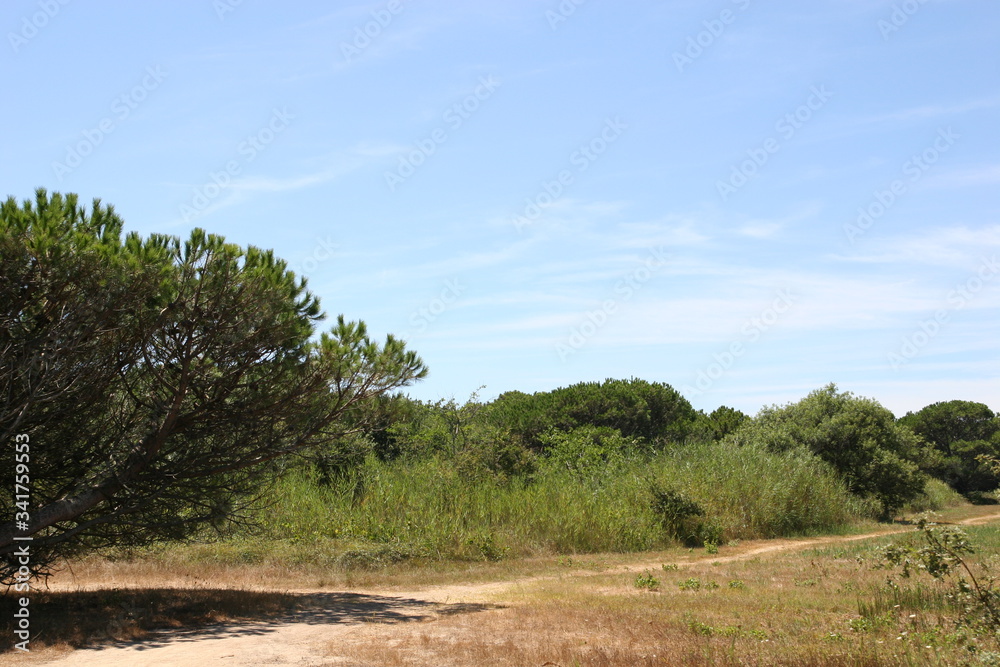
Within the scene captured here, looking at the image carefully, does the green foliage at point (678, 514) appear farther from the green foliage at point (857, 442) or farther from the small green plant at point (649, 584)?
the green foliage at point (857, 442)

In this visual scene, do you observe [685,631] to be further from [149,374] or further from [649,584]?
[149,374]

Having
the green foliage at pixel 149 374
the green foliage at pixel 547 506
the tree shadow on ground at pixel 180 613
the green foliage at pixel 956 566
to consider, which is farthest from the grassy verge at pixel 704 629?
the green foliage at pixel 547 506

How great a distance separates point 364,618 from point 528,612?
2.33 meters

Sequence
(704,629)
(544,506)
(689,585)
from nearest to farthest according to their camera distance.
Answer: (704,629)
(689,585)
(544,506)

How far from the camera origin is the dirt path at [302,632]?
839cm

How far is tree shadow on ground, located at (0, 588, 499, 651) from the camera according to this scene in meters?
9.67

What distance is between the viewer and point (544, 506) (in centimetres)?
2030

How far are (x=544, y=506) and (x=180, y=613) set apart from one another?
35.6 ft

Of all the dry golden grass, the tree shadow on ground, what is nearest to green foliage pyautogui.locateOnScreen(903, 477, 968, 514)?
the dry golden grass

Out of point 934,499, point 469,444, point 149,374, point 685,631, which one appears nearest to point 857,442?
point 934,499

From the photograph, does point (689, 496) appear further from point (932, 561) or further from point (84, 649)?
point (84, 649)

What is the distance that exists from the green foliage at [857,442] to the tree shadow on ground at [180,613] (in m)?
24.7

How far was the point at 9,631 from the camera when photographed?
31.2 feet

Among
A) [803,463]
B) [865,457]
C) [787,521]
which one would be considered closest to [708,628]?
[787,521]
